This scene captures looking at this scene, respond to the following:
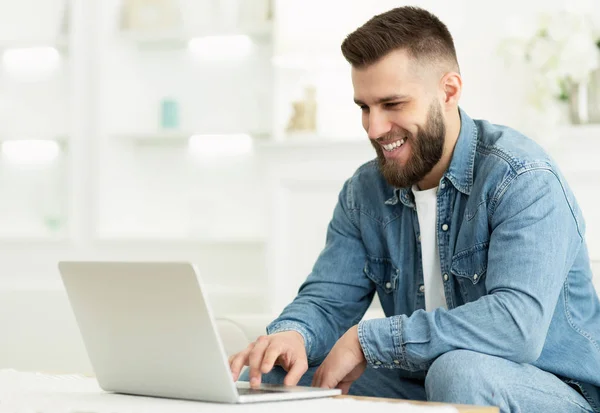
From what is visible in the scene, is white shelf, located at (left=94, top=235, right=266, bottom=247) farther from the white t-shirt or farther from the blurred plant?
the white t-shirt

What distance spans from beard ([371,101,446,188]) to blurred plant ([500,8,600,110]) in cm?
135

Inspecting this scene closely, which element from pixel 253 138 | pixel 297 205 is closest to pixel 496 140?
pixel 297 205

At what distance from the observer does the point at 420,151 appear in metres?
1.92

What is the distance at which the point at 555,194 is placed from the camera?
175 centimetres

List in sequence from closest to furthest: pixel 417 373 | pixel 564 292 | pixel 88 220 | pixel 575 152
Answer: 1. pixel 564 292
2. pixel 417 373
3. pixel 575 152
4. pixel 88 220

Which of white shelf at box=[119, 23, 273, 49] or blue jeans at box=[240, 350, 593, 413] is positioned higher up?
white shelf at box=[119, 23, 273, 49]

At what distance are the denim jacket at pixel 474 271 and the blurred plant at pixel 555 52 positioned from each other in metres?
1.27

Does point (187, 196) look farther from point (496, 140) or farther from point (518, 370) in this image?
point (518, 370)

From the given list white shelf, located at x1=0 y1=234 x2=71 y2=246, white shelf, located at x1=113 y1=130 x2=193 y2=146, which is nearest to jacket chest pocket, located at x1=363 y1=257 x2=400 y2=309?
white shelf, located at x1=113 y1=130 x2=193 y2=146

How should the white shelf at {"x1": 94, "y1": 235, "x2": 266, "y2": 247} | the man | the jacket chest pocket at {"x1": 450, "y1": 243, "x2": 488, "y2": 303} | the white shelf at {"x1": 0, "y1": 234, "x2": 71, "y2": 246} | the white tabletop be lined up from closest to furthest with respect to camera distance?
the white tabletop, the man, the jacket chest pocket at {"x1": 450, "y1": 243, "x2": 488, "y2": 303}, the white shelf at {"x1": 94, "y1": 235, "x2": 266, "y2": 247}, the white shelf at {"x1": 0, "y1": 234, "x2": 71, "y2": 246}

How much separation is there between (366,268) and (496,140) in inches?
15.8

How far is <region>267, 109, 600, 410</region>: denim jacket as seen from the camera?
163 centimetres

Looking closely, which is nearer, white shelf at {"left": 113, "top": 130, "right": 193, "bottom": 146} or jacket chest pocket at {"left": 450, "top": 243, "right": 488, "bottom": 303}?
jacket chest pocket at {"left": 450, "top": 243, "right": 488, "bottom": 303}

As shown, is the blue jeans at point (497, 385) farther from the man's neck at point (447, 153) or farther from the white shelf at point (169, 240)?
the white shelf at point (169, 240)
